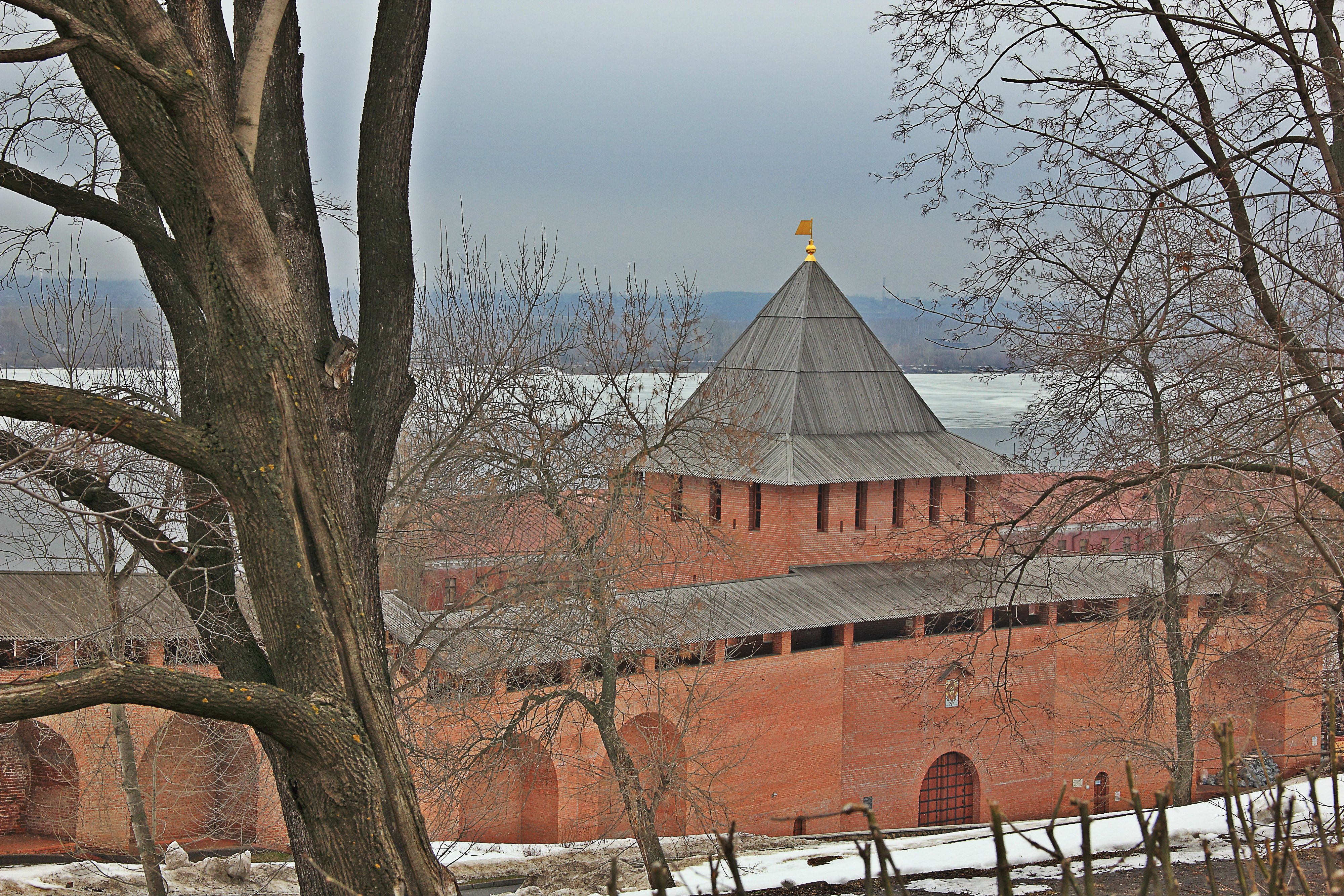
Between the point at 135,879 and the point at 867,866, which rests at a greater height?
the point at 867,866

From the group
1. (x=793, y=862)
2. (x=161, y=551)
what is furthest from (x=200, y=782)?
(x=161, y=551)

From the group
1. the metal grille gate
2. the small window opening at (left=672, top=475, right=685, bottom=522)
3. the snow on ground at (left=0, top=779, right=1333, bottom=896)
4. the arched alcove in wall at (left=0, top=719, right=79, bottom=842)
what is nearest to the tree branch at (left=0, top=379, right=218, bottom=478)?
the snow on ground at (left=0, top=779, right=1333, bottom=896)

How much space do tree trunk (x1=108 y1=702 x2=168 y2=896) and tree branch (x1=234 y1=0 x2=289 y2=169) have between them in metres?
8.04

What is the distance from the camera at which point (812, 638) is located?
1672 cm

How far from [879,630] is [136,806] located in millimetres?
11450

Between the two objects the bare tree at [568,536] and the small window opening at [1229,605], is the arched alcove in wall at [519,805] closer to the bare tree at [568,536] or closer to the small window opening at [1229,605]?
the bare tree at [568,536]

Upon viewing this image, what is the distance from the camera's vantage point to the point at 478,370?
51.7 ft

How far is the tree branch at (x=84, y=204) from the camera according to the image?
428 cm

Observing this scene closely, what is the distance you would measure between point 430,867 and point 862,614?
13264 mm

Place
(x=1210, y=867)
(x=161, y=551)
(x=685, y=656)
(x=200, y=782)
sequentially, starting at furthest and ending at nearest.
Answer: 1. (x=200, y=782)
2. (x=685, y=656)
3. (x=161, y=551)
4. (x=1210, y=867)

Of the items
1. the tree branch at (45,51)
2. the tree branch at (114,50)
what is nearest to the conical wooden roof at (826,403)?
the tree branch at (114,50)

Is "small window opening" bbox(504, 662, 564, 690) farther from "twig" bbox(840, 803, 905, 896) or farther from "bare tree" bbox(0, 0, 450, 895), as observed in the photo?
"twig" bbox(840, 803, 905, 896)

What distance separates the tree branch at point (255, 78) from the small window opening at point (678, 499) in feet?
34.0

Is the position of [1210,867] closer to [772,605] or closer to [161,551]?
[161,551]
